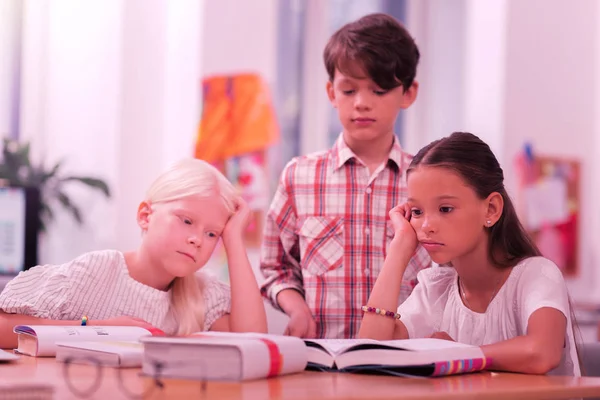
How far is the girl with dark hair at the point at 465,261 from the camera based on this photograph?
1.60 meters

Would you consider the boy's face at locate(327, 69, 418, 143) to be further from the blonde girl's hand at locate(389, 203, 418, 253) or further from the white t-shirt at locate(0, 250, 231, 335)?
the white t-shirt at locate(0, 250, 231, 335)

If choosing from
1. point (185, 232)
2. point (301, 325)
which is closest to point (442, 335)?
point (301, 325)

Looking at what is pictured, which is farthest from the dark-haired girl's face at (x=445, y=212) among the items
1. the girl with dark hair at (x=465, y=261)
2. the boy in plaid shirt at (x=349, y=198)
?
the boy in plaid shirt at (x=349, y=198)

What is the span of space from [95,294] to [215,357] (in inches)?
31.3

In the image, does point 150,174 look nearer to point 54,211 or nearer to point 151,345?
point 54,211

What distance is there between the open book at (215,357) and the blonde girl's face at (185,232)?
1.93 ft

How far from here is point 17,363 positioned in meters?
1.27

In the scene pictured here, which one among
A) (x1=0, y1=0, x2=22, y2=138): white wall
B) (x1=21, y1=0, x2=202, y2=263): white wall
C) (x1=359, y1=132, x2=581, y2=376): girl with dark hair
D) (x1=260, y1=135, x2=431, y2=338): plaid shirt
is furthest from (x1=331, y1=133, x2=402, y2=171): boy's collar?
(x1=0, y1=0, x2=22, y2=138): white wall

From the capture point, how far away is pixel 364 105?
2012 mm

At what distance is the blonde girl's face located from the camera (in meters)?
1.74

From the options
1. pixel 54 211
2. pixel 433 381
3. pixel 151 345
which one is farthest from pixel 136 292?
pixel 54 211

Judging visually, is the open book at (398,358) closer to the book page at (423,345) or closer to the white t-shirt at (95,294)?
the book page at (423,345)

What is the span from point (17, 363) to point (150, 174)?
3.51 meters

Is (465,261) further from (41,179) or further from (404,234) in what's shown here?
(41,179)
